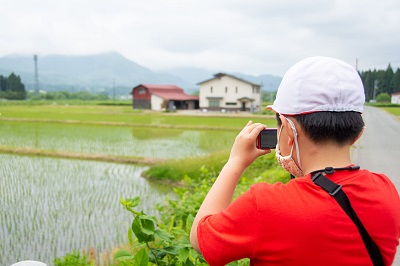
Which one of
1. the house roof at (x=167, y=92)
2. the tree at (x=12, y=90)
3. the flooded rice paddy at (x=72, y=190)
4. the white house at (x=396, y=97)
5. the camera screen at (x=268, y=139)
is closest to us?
the camera screen at (x=268, y=139)

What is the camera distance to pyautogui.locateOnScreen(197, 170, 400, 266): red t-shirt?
91 centimetres

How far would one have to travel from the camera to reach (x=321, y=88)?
39.4 inches

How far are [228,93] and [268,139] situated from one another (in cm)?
3474

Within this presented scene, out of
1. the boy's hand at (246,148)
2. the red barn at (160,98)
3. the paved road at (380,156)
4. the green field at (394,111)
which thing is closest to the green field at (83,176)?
the paved road at (380,156)

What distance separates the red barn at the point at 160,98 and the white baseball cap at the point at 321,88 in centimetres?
3461

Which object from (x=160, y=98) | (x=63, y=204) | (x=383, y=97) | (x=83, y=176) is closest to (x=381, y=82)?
(x=383, y=97)

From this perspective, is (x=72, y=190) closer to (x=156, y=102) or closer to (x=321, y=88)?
(x=321, y=88)

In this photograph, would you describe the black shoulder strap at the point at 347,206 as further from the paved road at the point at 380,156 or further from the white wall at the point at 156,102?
the white wall at the point at 156,102

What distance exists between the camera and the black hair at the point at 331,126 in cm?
101

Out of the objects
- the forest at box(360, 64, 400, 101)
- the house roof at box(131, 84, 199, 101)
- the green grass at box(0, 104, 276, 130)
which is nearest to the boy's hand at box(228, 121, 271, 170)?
the green grass at box(0, 104, 276, 130)

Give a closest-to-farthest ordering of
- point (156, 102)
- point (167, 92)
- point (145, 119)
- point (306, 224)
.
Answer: point (306, 224), point (145, 119), point (156, 102), point (167, 92)

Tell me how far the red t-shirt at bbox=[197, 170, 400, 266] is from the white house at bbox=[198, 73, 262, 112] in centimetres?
3417

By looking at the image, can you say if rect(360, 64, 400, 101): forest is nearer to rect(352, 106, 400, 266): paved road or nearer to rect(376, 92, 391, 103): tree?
rect(376, 92, 391, 103): tree

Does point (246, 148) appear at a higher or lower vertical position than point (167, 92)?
lower
